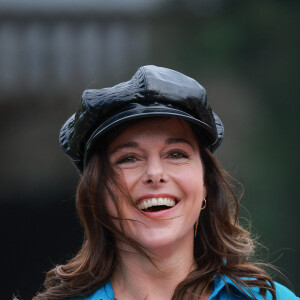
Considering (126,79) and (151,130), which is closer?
(151,130)

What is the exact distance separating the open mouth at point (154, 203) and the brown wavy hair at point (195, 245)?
83 millimetres

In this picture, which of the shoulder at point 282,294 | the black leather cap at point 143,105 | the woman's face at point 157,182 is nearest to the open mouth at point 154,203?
the woman's face at point 157,182

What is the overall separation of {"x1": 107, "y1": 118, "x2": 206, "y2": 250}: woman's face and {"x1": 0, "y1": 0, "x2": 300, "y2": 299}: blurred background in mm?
2508

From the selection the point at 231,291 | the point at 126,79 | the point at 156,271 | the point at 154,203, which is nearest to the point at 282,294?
the point at 231,291

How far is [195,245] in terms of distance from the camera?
2311 millimetres

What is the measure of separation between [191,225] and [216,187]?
252 mm

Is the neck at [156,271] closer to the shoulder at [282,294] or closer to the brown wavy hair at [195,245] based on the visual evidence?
the brown wavy hair at [195,245]

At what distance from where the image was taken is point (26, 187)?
469cm

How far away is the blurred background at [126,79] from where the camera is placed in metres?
4.64

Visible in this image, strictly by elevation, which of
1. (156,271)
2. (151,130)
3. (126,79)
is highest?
(151,130)

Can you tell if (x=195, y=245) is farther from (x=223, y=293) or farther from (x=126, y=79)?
(x=126, y=79)

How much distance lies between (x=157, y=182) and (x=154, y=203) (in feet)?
0.25

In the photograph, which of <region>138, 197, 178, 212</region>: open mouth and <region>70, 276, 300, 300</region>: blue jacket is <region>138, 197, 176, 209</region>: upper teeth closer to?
<region>138, 197, 178, 212</region>: open mouth

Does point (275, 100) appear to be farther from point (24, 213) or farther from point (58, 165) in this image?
→ point (24, 213)
